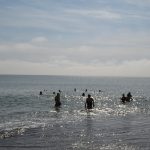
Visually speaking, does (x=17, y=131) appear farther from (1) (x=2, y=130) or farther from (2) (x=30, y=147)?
(2) (x=30, y=147)

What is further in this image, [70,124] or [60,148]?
[70,124]

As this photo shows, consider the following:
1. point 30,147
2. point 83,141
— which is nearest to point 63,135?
point 83,141

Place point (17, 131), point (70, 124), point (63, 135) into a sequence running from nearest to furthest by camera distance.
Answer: point (63, 135)
point (17, 131)
point (70, 124)

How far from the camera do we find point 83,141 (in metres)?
21.1

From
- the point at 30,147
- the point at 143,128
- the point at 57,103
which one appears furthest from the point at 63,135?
the point at 57,103

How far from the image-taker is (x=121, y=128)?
26.1m

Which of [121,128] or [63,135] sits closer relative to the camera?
[63,135]

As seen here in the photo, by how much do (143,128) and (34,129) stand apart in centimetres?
743

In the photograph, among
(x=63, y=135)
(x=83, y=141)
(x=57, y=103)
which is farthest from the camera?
(x=57, y=103)

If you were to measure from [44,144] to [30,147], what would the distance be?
3.30 feet

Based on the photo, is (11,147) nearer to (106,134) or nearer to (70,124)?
(106,134)

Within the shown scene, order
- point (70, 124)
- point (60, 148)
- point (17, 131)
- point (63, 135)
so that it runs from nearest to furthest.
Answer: point (60, 148)
point (63, 135)
point (17, 131)
point (70, 124)

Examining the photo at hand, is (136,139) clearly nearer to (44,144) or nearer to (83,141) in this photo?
(83,141)

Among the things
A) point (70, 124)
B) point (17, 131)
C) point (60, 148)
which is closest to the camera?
point (60, 148)
